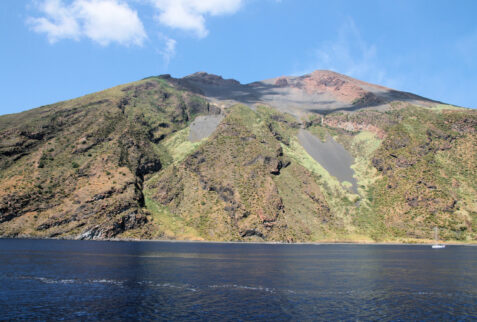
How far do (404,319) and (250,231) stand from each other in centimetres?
15542

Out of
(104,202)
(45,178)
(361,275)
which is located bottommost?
(361,275)

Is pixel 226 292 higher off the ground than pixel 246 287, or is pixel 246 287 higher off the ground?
pixel 226 292

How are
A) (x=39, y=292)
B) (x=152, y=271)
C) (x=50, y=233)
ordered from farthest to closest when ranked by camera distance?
(x=50, y=233) < (x=152, y=271) < (x=39, y=292)

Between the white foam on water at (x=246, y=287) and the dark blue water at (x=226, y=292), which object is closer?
the dark blue water at (x=226, y=292)

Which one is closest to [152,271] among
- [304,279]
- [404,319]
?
[304,279]

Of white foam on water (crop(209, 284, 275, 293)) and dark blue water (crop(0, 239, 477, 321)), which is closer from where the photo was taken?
dark blue water (crop(0, 239, 477, 321))

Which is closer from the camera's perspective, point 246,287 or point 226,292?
point 226,292

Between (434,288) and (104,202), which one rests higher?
(104,202)

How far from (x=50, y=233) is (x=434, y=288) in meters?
163

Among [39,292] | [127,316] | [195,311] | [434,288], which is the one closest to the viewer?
[127,316]

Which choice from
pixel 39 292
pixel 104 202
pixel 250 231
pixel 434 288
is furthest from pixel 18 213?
pixel 434 288

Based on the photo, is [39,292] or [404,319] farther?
[39,292]

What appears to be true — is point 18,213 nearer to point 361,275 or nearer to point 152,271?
point 152,271

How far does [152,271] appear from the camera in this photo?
72000 mm
